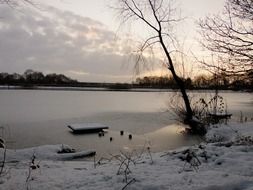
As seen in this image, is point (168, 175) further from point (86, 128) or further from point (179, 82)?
point (179, 82)

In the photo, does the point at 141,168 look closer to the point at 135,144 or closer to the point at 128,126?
the point at 135,144

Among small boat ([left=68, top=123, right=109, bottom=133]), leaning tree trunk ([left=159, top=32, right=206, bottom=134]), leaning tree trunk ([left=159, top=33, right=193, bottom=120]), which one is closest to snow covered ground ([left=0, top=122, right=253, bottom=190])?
small boat ([left=68, top=123, right=109, bottom=133])

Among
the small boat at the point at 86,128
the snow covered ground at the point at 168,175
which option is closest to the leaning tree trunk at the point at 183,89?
the small boat at the point at 86,128

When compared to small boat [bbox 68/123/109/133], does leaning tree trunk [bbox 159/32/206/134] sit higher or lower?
higher

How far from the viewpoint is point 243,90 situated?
10578 mm

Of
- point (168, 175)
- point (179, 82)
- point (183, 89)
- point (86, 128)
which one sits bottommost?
point (86, 128)

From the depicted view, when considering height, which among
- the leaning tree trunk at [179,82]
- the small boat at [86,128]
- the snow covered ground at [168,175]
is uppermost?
the leaning tree trunk at [179,82]

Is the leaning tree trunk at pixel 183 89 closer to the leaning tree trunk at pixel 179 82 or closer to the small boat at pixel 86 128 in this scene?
the leaning tree trunk at pixel 179 82

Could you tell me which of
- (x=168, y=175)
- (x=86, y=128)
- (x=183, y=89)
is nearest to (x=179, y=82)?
(x=183, y=89)

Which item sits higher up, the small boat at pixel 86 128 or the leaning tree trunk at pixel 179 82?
the leaning tree trunk at pixel 179 82

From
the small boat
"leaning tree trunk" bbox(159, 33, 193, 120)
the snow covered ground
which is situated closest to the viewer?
the snow covered ground

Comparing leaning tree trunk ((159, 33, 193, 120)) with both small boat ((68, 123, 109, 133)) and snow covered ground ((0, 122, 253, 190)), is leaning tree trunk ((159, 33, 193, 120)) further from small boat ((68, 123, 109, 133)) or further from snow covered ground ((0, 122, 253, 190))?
A: snow covered ground ((0, 122, 253, 190))

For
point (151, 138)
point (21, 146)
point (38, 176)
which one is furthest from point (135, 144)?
point (38, 176)

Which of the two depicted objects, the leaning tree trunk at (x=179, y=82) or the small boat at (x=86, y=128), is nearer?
the small boat at (x=86, y=128)
